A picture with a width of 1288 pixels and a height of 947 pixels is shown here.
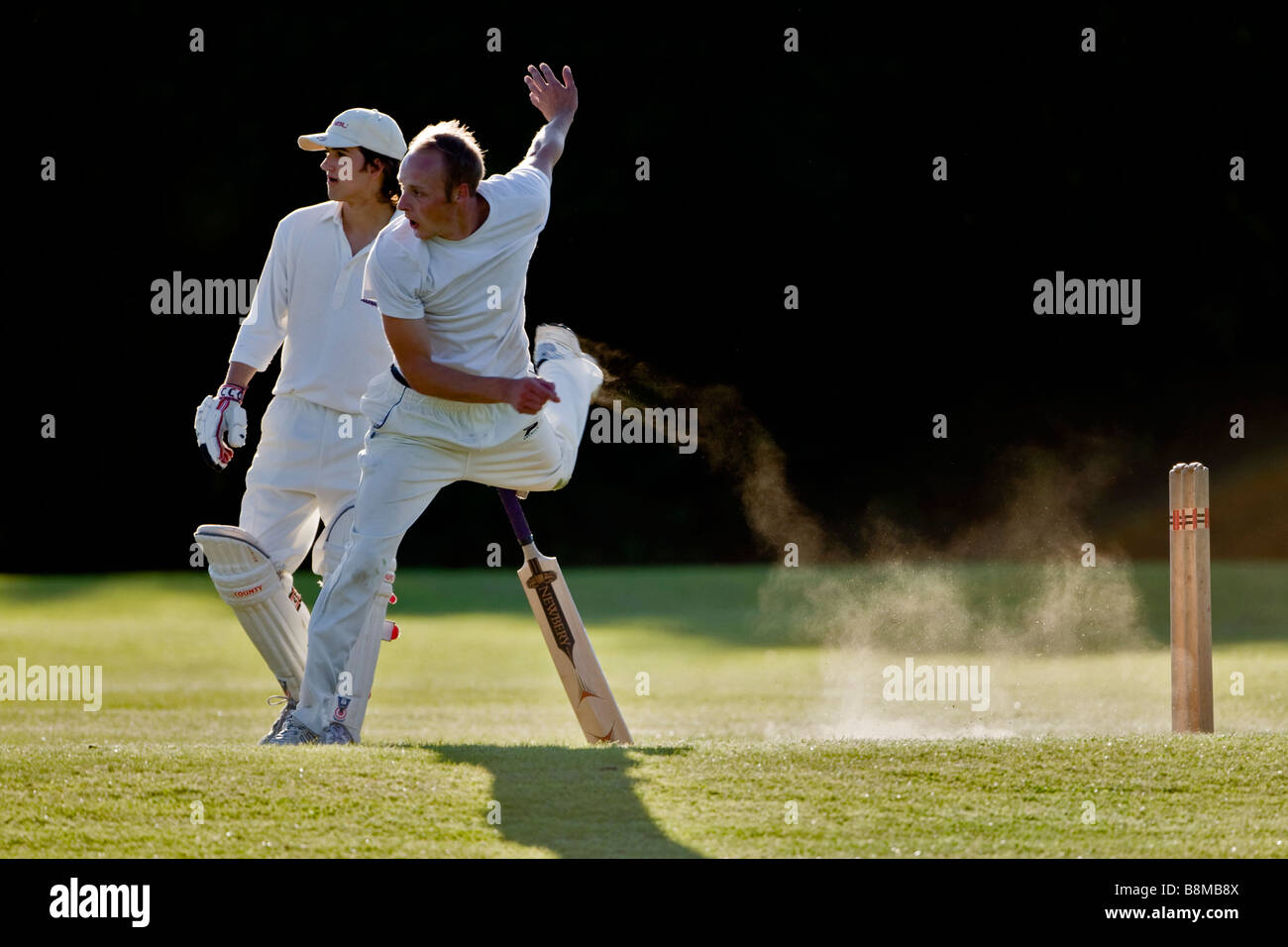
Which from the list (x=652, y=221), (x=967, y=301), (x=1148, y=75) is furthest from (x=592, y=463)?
(x=1148, y=75)

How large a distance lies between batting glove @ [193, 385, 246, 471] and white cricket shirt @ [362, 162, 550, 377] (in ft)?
2.10

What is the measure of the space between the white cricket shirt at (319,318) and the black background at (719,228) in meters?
5.02

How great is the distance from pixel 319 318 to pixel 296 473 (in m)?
0.39

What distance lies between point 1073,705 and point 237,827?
3.58m

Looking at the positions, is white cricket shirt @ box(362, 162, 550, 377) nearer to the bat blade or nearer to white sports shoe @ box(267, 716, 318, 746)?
the bat blade

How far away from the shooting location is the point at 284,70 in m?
9.54

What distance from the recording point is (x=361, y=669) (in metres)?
3.67

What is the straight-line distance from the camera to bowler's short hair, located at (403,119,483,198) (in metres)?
3.33

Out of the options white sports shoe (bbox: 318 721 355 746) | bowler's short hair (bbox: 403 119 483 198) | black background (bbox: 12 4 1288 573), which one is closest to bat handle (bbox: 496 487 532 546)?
white sports shoe (bbox: 318 721 355 746)

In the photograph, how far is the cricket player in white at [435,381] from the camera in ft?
11.1

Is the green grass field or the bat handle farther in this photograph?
the bat handle

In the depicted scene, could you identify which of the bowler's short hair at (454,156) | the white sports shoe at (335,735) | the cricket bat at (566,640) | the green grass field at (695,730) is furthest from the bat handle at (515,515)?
the bowler's short hair at (454,156)

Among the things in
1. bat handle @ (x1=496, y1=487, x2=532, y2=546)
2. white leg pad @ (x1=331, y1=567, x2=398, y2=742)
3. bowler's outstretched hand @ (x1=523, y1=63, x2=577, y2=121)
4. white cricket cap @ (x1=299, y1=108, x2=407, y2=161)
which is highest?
bowler's outstretched hand @ (x1=523, y1=63, x2=577, y2=121)

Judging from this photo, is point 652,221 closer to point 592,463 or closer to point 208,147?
point 592,463
